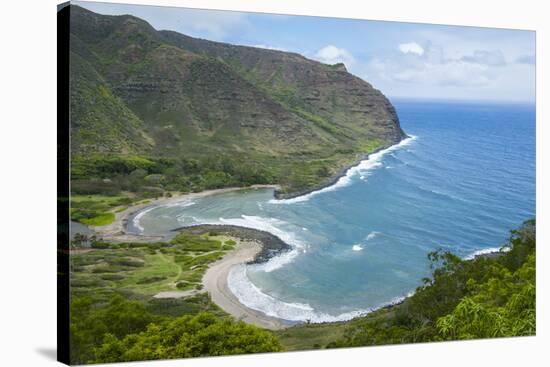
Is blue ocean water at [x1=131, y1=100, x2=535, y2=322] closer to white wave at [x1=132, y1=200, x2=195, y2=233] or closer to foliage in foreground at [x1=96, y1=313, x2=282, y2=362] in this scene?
white wave at [x1=132, y1=200, x2=195, y2=233]

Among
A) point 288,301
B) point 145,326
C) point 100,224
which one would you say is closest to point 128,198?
point 100,224

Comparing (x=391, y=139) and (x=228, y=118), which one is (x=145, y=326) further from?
(x=391, y=139)

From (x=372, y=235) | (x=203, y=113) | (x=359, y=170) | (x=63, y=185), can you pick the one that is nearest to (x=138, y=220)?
(x=63, y=185)

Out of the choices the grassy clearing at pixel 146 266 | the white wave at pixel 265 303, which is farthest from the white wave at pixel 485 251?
the grassy clearing at pixel 146 266

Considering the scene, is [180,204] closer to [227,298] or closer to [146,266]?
[146,266]

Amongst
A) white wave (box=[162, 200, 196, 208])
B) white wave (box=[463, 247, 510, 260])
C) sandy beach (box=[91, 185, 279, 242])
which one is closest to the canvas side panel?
sandy beach (box=[91, 185, 279, 242])
